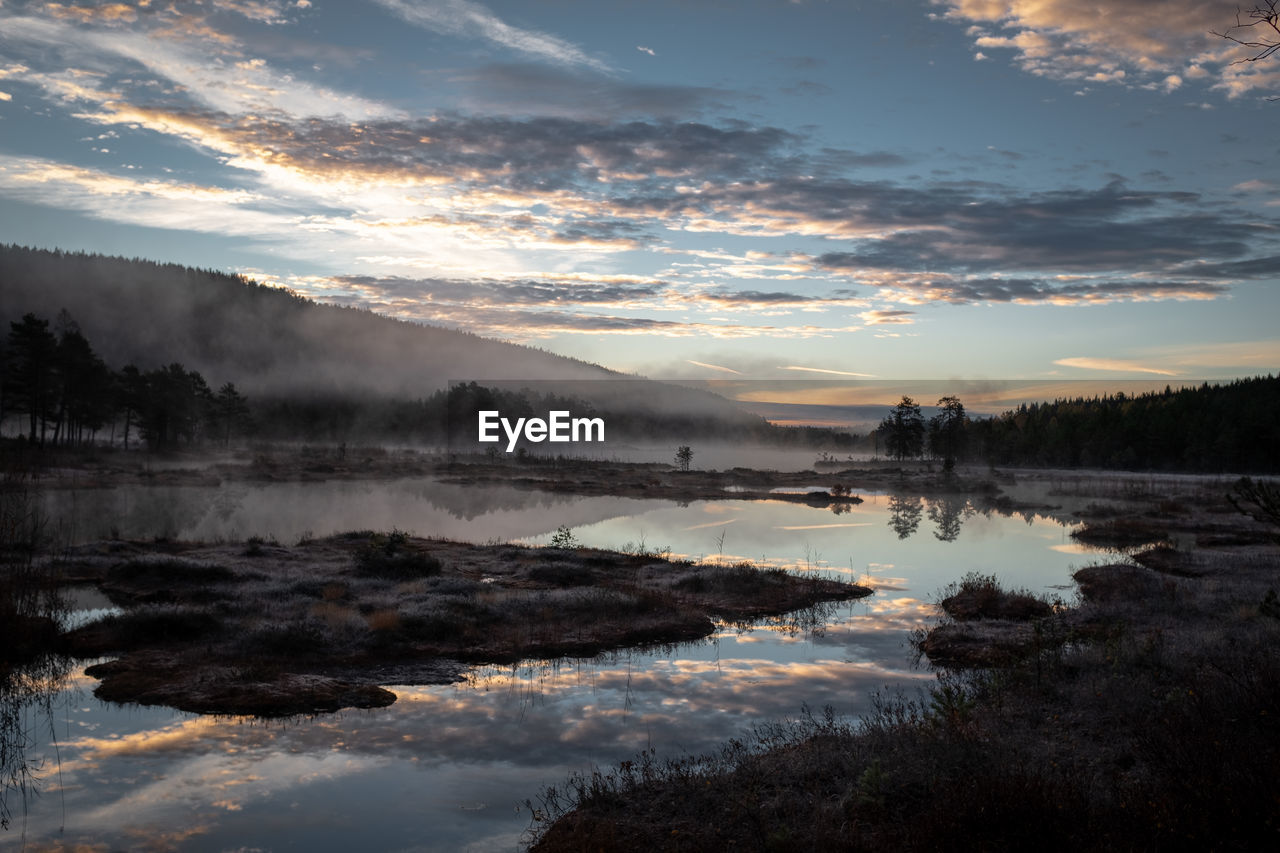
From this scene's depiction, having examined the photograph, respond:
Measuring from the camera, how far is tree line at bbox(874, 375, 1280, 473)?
115 meters

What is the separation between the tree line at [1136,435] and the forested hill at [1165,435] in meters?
→ 0.13

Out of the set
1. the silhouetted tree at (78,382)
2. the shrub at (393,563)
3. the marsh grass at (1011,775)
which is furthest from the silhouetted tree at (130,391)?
the marsh grass at (1011,775)

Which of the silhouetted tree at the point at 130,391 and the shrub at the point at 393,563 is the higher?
the silhouetted tree at the point at 130,391

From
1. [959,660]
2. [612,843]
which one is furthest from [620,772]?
[959,660]

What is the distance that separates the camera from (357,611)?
830 inches

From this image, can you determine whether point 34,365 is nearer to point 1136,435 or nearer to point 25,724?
point 25,724

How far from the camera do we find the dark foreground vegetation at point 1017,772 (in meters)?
7.71

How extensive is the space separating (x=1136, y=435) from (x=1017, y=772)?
145 m

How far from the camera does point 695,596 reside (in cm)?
2603

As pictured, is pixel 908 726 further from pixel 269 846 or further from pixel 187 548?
pixel 187 548

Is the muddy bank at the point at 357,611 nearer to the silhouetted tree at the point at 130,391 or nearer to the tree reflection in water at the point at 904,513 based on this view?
the tree reflection in water at the point at 904,513

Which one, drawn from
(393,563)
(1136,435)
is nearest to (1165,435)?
(1136,435)

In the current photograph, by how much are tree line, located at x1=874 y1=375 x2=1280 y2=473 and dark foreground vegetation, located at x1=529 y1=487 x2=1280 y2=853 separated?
115 m

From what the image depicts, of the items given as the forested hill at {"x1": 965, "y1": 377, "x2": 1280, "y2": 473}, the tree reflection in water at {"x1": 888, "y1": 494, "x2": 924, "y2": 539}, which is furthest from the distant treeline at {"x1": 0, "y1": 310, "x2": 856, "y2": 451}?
the forested hill at {"x1": 965, "y1": 377, "x2": 1280, "y2": 473}
